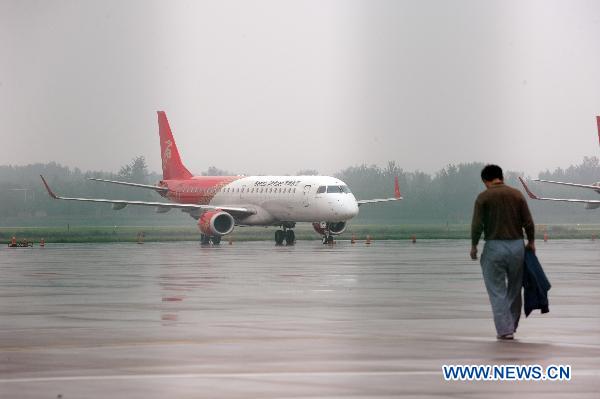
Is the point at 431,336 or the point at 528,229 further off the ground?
the point at 528,229

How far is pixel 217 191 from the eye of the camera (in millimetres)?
78875

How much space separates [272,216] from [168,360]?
59.4 m

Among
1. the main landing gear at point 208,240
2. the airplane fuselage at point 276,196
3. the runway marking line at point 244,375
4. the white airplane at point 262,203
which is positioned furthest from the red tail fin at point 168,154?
the runway marking line at point 244,375

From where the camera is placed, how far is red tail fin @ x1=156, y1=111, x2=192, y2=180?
85188 millimetres

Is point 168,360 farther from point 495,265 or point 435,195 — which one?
point 435,195

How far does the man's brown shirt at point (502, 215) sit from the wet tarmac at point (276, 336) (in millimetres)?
1306

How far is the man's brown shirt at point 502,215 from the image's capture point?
18219 mm

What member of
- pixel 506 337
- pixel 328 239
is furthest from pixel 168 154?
pixel 506 337

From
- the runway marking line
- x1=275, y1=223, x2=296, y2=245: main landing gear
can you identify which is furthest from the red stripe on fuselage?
the runway marking line

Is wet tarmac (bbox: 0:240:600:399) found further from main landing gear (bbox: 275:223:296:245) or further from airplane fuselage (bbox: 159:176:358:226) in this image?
main landing gear (bbox: 275:223:296:245)

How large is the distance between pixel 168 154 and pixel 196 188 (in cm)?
673

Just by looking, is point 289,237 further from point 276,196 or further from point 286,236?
point 276,196

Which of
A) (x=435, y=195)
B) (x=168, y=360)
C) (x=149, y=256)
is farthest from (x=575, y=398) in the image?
(x=435, y=195)

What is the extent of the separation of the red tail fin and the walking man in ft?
219
